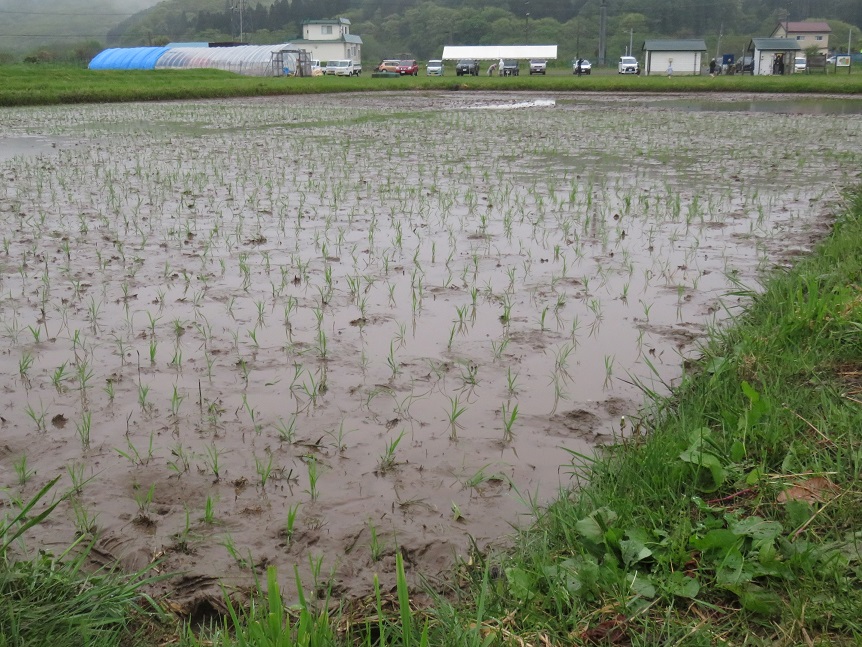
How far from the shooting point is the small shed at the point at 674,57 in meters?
52.6

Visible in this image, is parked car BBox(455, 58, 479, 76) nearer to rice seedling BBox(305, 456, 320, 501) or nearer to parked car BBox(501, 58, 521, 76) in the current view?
parked car BBox(501, 58, 521, 76)

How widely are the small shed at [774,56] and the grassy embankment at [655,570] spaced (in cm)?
4984

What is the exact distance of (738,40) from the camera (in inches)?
3191

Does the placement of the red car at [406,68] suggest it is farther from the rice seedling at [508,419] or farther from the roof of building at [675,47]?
the rice seedling at [508,419]

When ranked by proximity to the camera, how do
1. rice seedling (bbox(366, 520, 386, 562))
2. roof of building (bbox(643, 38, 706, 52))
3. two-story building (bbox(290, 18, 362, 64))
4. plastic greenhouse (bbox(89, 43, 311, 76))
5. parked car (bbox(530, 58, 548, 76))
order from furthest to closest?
two-story building (bbox(290, 18, 362, 64)) → roof of building (bbox(643, 38, 706, 52)) → parked car (bbox(530, 58, 548, 76)) → plastic greenhouse (bbox(89, 43, 311, 76)) → rice seedling (bbox(366, 520, 386, 562))

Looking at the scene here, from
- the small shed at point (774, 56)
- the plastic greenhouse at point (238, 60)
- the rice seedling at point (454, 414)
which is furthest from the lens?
the small shed at point (774, 56)

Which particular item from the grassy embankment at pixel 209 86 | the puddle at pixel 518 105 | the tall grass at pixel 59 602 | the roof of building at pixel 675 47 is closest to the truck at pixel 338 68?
the grassy embankment at pixel 209 86

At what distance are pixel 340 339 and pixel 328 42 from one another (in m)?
68.6

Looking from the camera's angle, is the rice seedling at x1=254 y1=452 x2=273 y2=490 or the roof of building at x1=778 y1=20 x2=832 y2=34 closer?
the rice seedling at x1=254 y1=452 x2=273 y2=490

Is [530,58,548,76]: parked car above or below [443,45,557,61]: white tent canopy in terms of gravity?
below

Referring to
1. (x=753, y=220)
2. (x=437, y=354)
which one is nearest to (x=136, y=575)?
(x=437, y=354)

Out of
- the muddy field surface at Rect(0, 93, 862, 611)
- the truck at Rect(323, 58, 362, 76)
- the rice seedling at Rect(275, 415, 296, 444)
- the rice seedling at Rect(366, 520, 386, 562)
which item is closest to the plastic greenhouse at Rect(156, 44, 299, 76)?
the truck at Rect(323, 58, 362, 76)

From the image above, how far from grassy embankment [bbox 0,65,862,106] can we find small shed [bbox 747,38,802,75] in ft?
50.1

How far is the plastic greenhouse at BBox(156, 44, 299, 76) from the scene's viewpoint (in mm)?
43906
